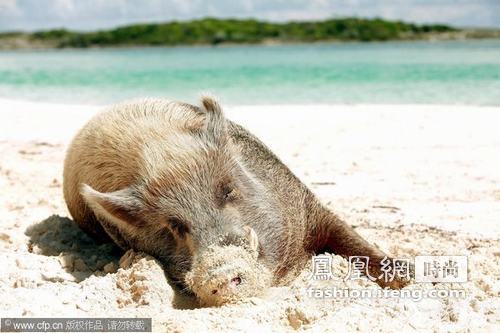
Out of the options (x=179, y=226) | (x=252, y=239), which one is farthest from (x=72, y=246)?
(x=252, y=239)

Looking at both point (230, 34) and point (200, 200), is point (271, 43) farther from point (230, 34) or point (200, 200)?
point (200, 200)

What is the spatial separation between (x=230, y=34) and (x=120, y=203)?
87.2 metres

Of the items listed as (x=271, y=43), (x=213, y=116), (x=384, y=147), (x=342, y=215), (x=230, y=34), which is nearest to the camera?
(x=213, y=116)

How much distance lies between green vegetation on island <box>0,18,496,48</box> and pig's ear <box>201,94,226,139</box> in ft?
274

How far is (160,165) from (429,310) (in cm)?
164

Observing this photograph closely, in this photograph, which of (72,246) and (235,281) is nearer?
(235,281)

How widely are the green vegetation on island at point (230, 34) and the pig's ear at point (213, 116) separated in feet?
274

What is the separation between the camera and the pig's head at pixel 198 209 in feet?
10.8

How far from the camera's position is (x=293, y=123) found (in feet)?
38.0

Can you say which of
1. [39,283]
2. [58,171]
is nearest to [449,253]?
[39,283]

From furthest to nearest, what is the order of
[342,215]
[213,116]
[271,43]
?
[271,43]
[342,215]
[213,116]

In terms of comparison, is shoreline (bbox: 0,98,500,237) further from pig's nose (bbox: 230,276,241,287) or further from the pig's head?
pig's nose (bbox: 230,276,241,287)

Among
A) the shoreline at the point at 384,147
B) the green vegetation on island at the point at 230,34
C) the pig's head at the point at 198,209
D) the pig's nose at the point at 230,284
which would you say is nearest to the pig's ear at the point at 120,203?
the pig's head at the point at 198,209

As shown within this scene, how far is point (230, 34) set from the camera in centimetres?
8906
